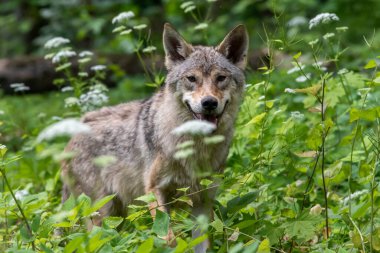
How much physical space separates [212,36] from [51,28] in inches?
154

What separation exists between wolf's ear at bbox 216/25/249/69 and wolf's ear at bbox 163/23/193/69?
266 millimetres

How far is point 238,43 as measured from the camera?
5883mm

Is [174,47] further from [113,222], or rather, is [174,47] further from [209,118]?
[113,222]

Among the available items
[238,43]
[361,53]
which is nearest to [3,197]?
[238,43]

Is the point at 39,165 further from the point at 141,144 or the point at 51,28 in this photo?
the point at 51,28

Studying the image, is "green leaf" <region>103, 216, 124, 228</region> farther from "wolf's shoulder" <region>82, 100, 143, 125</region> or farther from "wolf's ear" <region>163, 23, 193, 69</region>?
"wolf's shoulder" <region>82, 100, 143, 125</region>

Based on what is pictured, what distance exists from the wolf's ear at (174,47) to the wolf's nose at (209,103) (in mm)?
752

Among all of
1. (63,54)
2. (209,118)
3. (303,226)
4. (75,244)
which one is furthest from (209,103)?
(63,54)

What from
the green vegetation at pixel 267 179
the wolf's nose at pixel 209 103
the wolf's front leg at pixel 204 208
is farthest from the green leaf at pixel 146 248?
the wolf's nose at pixel 209 103

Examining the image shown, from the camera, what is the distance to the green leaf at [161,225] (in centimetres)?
411

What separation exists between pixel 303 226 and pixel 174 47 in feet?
6.45

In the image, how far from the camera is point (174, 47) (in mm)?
5961

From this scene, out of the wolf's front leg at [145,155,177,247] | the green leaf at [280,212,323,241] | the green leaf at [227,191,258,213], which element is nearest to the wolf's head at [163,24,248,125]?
the wolf's front leg at [145,155,177,247]

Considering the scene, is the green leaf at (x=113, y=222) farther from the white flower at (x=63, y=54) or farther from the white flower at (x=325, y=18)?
the white flower at (x=63, y=54)
